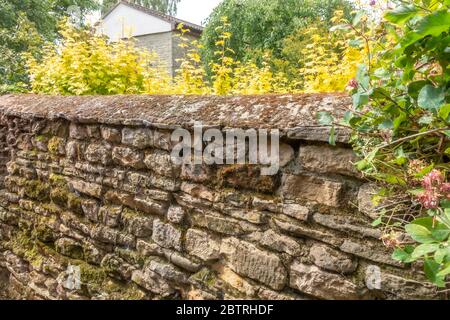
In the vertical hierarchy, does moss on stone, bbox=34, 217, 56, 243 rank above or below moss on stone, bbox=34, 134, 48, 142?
below

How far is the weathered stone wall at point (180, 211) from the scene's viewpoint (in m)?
1.50

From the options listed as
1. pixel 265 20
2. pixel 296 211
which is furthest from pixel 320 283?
pixel 265 20

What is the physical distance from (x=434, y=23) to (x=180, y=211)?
150cm

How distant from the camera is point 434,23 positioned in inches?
34.4

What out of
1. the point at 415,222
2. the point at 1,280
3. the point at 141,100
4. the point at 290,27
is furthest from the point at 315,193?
the point at 290,27

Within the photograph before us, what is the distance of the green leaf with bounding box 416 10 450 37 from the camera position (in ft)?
2.82

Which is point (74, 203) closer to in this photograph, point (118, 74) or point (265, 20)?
point (118, 74)

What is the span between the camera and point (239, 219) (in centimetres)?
180

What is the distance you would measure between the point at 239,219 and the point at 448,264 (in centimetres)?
101

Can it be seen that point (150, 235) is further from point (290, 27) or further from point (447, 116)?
point (290, 27)

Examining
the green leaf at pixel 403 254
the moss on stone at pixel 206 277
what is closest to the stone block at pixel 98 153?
the moss on stone at pixel 206 277
